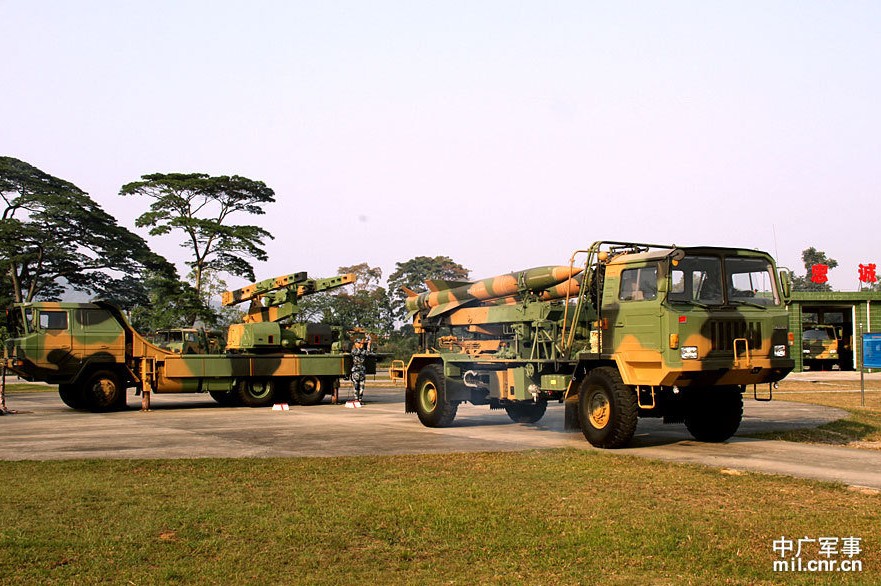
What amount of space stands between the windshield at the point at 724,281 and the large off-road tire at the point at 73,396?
1586cm

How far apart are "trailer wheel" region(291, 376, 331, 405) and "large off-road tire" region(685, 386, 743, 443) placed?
1288 centimetres

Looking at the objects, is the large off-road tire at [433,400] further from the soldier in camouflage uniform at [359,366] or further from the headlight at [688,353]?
the soldier in camouflage uniform at [359,366]

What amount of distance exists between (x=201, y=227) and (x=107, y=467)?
3602 cm

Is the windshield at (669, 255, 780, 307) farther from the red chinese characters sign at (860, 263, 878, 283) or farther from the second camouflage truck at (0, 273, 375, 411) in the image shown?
the red chinese characters sign at (860, 263, 878, 283)

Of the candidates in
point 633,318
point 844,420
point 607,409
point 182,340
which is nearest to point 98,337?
point 182,340

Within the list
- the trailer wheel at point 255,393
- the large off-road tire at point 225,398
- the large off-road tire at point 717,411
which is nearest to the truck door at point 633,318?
the large off-road tire at point 717,411

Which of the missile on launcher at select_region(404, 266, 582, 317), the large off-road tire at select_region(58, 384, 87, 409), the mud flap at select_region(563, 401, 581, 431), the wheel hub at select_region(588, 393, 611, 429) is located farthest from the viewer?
the large off-road tire at select_region(58, 384, 87, 409)

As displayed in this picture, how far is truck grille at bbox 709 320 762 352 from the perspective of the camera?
41.8 ft

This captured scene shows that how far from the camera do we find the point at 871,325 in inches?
2041

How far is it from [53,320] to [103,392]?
85.4 inches

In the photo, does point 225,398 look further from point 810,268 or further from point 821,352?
point 810,268

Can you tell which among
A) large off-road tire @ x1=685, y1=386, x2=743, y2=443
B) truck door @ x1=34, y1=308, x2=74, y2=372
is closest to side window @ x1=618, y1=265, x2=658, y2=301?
large off-road tire @ x1=685, y1=386, x2=743, y2=443

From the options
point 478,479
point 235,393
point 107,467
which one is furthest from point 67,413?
point 478,479

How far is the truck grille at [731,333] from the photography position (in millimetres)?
12750
